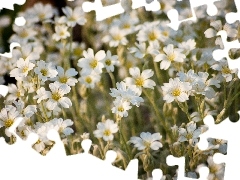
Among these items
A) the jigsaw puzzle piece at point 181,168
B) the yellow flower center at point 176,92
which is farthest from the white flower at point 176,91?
the jigsaw puzzle piece at point 181,168

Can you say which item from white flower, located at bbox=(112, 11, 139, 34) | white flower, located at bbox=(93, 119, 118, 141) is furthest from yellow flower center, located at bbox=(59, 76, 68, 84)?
white flower, located at bbox=(112, 11, 139, 34)

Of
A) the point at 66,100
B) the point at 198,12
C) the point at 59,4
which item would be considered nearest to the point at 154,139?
the point at 66,100

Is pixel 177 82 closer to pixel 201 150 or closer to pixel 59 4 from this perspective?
pixel 201 150

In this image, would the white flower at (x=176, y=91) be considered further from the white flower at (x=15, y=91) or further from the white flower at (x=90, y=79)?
the white flower at (x=15, y=91)

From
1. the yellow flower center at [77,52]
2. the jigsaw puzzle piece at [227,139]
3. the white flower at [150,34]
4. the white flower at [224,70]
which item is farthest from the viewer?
the yellow flower center at [77,52]

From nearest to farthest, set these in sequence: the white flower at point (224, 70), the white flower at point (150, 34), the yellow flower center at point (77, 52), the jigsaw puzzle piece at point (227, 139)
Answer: the jigsaw puzzle piece at point (227, 139) < the white flower at point (224, 70) < the white flower at point (150, 34) < the yellow flower center at point (77, 52)

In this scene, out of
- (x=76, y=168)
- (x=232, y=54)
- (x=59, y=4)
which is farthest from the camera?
(x=59, y=4)

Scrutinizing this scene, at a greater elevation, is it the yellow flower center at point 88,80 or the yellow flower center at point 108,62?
the yellow flower center at point 108,62
